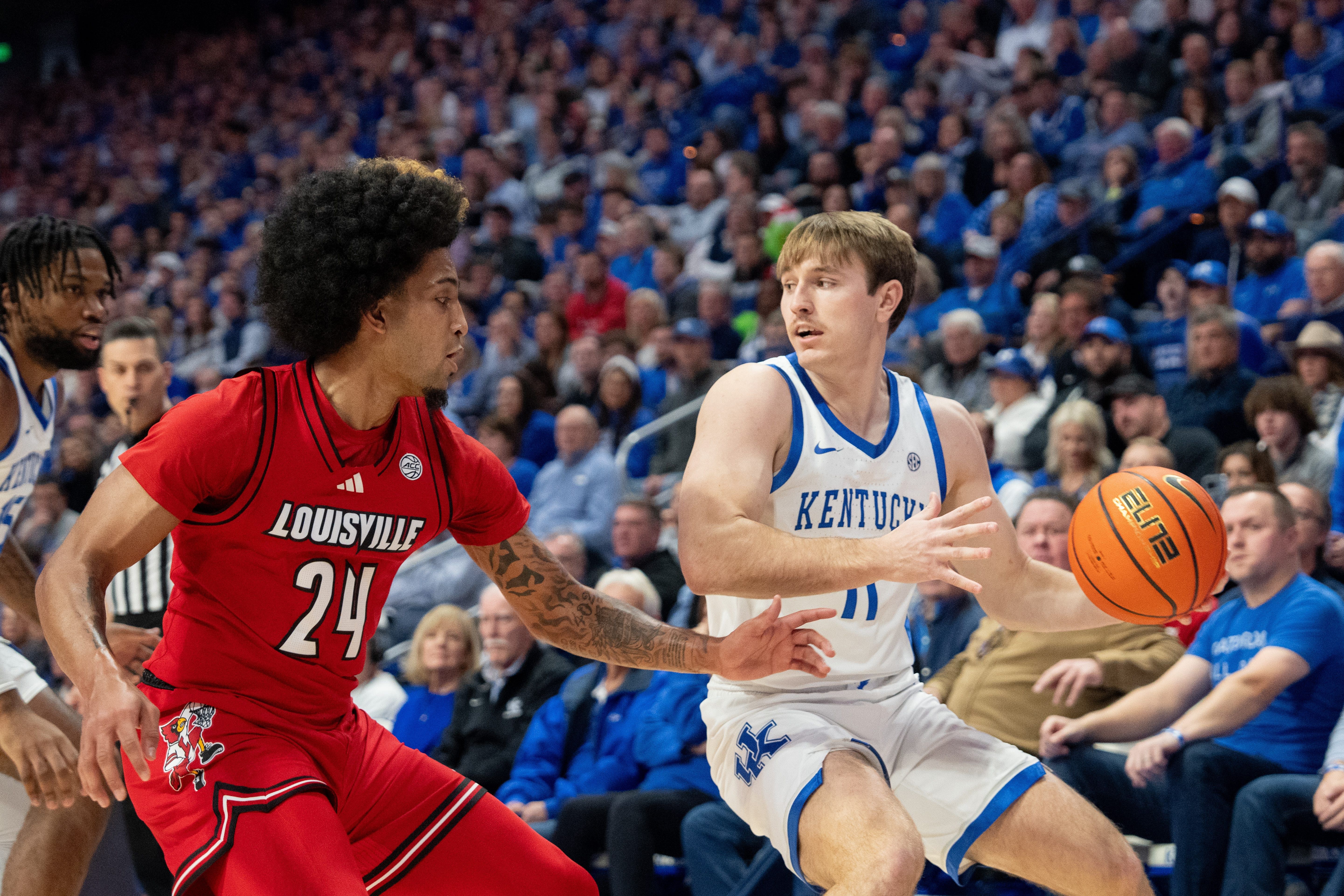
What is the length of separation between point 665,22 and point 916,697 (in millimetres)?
14395

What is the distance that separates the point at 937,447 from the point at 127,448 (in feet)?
10.7

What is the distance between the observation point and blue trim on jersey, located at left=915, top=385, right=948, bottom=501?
3.84 metres

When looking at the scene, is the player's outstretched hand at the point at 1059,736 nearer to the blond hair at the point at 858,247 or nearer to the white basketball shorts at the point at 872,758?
the white basketball shorts at the point at 872,758

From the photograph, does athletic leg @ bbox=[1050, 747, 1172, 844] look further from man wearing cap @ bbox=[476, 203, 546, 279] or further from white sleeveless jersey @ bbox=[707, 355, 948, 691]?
man wearing cap @ bbox=[476, 203, 546, 279]

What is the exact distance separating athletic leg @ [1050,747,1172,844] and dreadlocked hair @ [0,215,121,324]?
3.89 meters

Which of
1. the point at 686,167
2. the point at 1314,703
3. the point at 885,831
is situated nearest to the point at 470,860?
the point at 885,831

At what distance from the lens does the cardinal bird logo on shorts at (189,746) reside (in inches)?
117

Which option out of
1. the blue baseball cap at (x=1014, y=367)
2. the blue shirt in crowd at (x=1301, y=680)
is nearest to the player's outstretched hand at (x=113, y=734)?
the blue shirt in crowd at (x=1301, y=680)

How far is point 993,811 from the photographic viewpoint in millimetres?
3418

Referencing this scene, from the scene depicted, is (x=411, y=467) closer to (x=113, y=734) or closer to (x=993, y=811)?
(x=113, y=734)

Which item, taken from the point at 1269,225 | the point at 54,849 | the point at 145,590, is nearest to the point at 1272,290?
the point at 1269,225

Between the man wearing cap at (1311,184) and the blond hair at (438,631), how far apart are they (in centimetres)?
627

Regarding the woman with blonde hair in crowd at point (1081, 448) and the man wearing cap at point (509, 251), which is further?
the man wearing cap at point (509, 251)

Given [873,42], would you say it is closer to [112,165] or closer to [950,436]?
[950,436]
